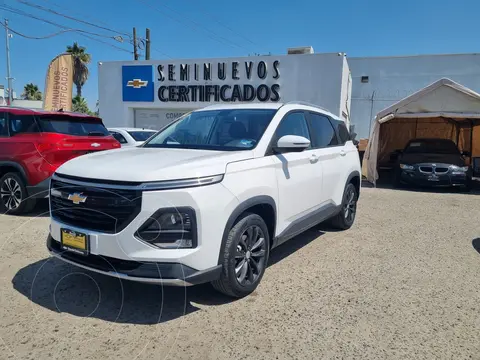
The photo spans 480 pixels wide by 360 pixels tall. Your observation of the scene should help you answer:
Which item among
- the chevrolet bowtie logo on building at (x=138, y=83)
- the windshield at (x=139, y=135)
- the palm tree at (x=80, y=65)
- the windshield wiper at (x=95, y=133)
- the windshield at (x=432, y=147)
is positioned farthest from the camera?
the palm tree at (x=80, y=65)

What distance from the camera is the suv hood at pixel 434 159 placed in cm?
1061

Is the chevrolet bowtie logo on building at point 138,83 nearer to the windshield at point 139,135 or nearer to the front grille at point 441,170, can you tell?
the windshield at point 139,135

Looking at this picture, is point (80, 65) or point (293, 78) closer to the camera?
point (293, 78)

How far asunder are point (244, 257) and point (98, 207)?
1331mm

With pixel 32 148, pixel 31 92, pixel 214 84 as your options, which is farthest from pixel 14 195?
pixel 31 92

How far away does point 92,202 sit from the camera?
9.55 feet

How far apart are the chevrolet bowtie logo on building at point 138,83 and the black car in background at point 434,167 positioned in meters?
11.6

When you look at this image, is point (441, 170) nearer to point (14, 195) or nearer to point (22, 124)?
point (22, 124)

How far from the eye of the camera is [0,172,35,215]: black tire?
6055 mm

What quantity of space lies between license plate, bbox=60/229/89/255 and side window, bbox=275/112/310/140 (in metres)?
2.07

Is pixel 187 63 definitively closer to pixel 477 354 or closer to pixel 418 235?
pixel 418 235

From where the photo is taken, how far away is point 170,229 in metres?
2.77

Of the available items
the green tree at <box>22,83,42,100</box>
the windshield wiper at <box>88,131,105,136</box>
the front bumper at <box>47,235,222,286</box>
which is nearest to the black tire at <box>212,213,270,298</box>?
the front bumper at <box>47,235,222,286</box>

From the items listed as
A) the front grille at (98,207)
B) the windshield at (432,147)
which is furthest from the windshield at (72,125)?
the windshield at (432,147)
